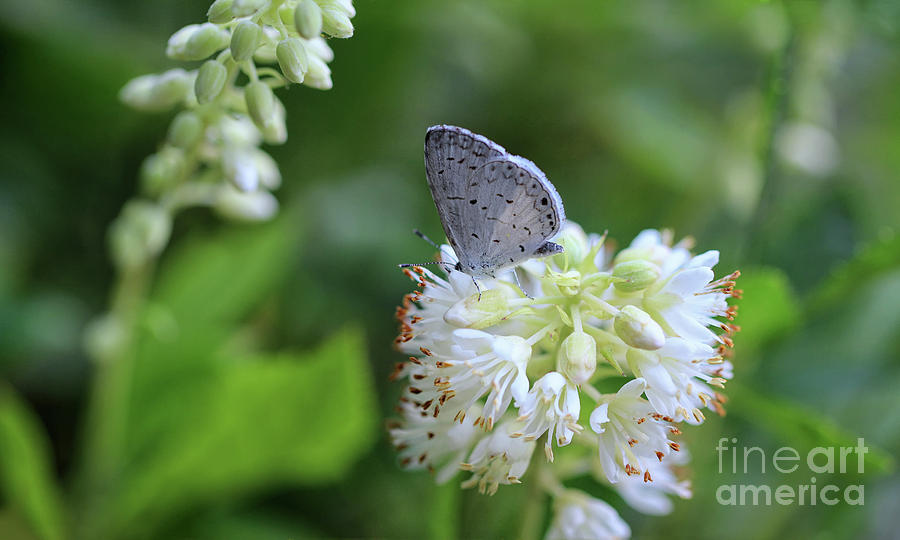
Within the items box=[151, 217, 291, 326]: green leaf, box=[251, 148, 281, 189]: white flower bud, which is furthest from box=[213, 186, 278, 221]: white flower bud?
box=[151, 217, 291, 326]: green leaf

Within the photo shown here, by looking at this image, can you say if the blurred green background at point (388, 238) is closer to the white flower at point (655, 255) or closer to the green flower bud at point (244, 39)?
the white flower at point (655, 255)

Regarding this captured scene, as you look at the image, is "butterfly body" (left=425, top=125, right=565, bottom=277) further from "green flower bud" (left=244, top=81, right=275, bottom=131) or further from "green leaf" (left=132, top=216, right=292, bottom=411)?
"green leaf" (left=132, top=216, right=292, bottom=411)

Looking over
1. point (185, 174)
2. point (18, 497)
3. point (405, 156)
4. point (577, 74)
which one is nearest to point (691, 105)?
point (577, 74)

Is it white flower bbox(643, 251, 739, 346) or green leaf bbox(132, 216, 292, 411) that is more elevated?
green leaf bbox(132, 216, 292, 411)

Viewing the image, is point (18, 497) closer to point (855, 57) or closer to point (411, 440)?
point (411, 440)

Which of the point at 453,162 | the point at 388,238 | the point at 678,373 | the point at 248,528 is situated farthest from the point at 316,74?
the point at 388,238

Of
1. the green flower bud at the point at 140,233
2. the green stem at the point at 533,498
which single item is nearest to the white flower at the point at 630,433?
the green stem at the point at 533,498
